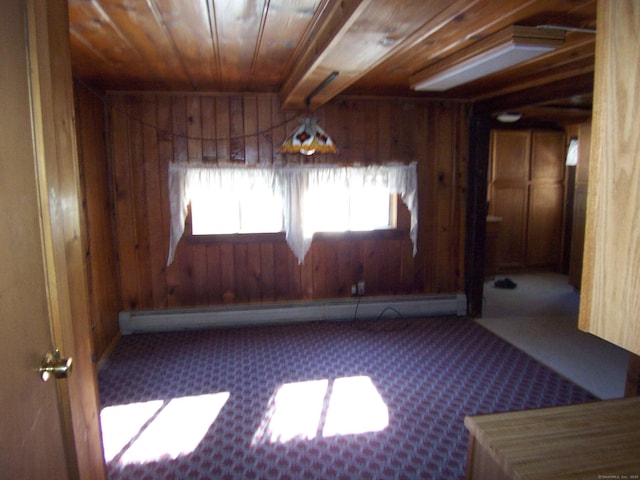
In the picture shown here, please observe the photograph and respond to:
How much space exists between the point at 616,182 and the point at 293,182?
3459 mm

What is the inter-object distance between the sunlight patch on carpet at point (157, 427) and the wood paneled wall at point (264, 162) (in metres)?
1.48

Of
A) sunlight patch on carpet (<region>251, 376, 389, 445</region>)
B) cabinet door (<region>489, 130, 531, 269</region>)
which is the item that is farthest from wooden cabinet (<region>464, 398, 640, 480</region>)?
cabinet door (<region>489, 130, 531, 269</region>)

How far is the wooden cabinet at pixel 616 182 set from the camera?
2.26 ft

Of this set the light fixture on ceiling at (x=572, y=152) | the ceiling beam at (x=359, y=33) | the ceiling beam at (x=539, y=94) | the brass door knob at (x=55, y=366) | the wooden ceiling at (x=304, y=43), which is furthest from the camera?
the light fixture on ceiling at (x=572, y=152)

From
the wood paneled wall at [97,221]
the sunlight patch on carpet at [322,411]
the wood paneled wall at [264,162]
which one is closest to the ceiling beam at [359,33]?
the wood paneled wall at [264,162]

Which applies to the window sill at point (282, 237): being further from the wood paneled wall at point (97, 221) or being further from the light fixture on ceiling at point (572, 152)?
the light fixture on ceiling at point (572, 152)

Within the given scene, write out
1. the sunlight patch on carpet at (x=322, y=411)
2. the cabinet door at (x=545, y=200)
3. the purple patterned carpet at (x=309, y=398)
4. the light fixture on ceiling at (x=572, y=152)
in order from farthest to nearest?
the cabinet door at (x=545, y=200)
the light fixture on ceiling at (x=572, y=152)
the sunlight patch on carpet at (x=322, y=411)
the purple patterned carpet at (x=309, y=398)

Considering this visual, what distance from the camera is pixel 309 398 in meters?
2.79

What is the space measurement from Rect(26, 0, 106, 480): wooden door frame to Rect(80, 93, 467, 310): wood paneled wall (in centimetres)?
268

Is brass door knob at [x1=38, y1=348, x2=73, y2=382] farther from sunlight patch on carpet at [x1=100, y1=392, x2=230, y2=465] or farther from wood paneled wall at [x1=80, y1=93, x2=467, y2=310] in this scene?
wood paneled wall at [x1=80, y1=93, x2=467, y2=310]

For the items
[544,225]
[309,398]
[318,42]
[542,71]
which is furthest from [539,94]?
[544,225]

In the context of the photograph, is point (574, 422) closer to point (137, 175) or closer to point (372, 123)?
point (372, 123)

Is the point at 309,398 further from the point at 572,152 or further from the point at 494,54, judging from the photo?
the point at 572,152

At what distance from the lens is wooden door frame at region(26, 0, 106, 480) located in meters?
1.09
